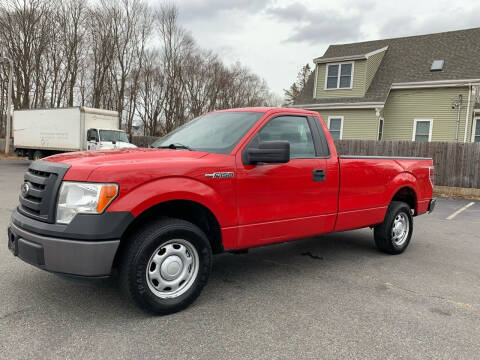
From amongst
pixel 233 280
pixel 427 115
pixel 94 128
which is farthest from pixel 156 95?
pixel 233 280

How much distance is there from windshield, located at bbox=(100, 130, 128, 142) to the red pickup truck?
16.0 metres

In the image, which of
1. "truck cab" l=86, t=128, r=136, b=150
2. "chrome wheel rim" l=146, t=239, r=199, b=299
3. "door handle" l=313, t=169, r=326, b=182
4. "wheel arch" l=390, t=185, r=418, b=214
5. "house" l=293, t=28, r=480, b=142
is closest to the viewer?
"chrome wheel rim" l=146, t=239, r=199, b=299

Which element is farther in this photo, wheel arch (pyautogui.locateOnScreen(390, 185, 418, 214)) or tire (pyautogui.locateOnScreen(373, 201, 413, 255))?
wheel arch (pyautogui.locateOnScreen(390, 185, 418, 214))

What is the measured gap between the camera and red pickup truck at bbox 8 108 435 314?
3039 mm

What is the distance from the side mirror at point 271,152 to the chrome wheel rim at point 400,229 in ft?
9.46

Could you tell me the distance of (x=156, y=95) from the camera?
38.6m

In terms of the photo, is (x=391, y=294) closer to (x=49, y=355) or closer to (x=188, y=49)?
(x=49, y=355)

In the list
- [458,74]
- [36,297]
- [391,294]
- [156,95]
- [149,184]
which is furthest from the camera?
[156,95]

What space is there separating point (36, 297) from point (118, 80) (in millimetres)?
33927

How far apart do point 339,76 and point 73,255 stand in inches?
835

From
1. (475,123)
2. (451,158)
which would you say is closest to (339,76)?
(475,123)

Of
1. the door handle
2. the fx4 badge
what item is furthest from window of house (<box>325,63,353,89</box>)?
the fx4 badge

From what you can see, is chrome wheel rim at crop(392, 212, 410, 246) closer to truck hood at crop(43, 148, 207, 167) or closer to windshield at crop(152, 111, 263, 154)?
windshield at crop(152, 111, 263, 154)

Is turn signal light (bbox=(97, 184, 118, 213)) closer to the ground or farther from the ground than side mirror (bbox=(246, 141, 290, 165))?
closer to the ground
